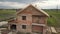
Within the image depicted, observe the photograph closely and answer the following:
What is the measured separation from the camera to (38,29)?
6.95 feet

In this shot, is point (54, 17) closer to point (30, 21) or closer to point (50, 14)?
point (50, 14)

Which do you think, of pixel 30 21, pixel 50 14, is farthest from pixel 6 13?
pixel 50 14

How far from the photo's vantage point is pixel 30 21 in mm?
2111

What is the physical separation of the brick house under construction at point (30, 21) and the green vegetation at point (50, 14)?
244 mm

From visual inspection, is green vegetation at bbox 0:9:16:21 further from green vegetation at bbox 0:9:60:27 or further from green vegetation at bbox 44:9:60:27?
green vegetation at bbox 44:9:60:27

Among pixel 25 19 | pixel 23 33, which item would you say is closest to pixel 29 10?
pixel 25 19

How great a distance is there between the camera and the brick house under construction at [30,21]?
6.76ft

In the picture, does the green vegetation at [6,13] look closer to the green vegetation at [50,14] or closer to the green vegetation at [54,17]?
the green vegetation at [50,14]

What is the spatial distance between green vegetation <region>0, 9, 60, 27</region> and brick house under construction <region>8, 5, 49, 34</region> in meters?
0.24

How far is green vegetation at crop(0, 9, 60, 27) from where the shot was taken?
90.5 inches

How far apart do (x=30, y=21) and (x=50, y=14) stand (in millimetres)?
503

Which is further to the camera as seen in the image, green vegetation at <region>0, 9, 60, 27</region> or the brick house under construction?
green vegetation at <region>0, 9, 60, 27</region>

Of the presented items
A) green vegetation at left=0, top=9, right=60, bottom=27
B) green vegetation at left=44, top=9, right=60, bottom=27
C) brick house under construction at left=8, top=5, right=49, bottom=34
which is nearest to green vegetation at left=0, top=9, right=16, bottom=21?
green vegetation at left=0, top=9, right=60, bottom=27

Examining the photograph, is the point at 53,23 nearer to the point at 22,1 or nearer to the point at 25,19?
the point at 25,19
